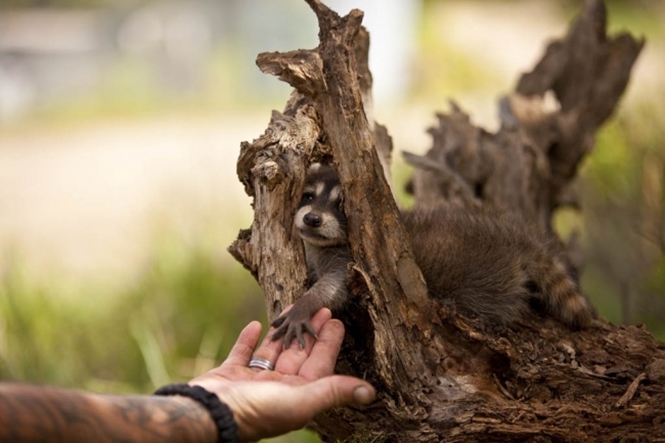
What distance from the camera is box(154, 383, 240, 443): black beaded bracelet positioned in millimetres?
2699

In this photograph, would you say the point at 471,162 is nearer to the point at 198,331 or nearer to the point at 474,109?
the point at 198,331

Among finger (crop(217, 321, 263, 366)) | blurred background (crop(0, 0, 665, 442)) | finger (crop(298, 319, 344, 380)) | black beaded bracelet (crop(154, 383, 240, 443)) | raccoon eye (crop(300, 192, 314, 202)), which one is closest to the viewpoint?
black beaded bracelet (crop(154, 383, 240, 443))

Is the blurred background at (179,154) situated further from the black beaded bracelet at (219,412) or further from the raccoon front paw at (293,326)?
the black beaded bracelet at (219,412)

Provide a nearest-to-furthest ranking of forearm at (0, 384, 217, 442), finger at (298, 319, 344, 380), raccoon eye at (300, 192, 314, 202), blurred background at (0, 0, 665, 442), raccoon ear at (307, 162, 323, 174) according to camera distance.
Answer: forearm at (0, 384, 217, 442) → finger at (298, 319, 344, 380) → raccoon eye at (300, 192, 314, 202) → raccoon ear at (307, 162, 323, 174) → blurred background at (0, 0, 665, 442)

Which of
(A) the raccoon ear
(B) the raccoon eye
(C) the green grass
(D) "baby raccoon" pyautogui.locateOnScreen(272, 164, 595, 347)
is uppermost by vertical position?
(A) the raccoon ear

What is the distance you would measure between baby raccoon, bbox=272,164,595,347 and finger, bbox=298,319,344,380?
43 cm

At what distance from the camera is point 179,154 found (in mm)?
10430

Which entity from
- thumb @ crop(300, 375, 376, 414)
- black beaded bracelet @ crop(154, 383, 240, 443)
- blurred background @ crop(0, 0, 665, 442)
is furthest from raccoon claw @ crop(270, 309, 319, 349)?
blurred background @ crop(0, 0, 665, 442)

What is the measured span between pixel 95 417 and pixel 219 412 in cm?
40

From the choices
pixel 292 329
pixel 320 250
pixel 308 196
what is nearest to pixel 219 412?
pixel 292 329

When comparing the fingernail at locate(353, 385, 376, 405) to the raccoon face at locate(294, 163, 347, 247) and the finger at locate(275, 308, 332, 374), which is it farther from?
the raccoon face at locate(294, 163, 347, 247)

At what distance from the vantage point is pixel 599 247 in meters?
7.24

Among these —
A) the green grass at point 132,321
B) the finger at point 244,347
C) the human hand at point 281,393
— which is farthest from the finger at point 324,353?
the green grass at point 132,321

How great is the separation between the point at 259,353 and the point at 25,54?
11.9 meters
